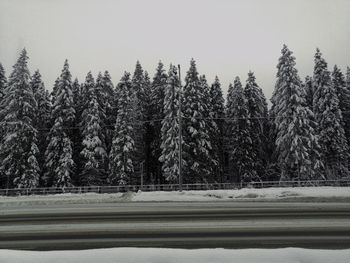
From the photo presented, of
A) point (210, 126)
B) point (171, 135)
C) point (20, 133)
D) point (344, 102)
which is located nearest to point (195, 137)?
point (171, 135)

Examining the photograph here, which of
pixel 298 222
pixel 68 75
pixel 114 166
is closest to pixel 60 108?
pixel 68 75

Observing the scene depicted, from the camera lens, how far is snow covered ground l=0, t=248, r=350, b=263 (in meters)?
6.62

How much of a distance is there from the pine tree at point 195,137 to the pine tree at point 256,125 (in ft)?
26.3

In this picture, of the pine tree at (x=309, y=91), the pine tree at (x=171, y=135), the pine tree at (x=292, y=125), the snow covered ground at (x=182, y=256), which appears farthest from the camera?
the pine tree at (x=309, y=91)

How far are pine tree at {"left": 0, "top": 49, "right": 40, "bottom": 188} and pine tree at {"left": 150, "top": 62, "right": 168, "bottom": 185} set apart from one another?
16.5 metres

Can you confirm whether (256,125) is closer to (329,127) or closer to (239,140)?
(239,140)

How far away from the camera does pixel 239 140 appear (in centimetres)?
4291

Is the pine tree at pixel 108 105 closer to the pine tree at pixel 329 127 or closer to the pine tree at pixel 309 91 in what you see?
the pine tree at pixel 329 127

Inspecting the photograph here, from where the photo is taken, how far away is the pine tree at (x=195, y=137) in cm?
3688

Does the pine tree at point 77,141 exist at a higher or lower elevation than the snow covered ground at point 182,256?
higher

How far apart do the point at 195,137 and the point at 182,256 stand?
3117 cm

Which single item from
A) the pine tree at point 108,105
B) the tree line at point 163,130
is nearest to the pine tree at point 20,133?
the tree line at point 163,130

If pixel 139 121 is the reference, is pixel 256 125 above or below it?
below

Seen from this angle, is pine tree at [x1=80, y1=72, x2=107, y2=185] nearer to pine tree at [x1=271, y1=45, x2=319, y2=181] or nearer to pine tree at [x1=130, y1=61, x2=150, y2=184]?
pine tree at [x1=130, y1=61, x2=150, y2=184]
